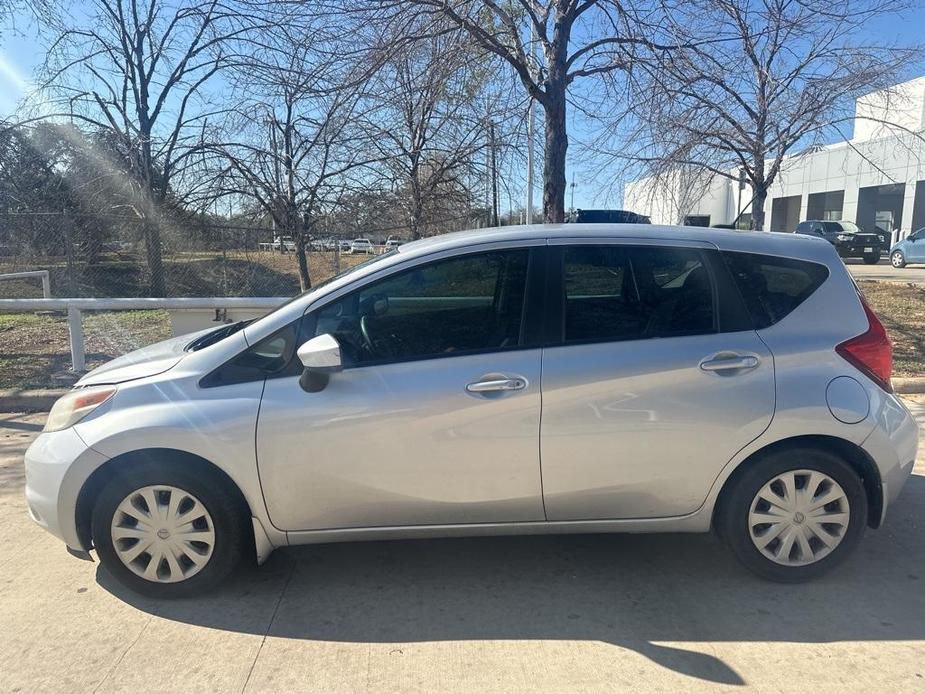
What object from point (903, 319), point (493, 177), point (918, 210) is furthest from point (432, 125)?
point (918, 210)

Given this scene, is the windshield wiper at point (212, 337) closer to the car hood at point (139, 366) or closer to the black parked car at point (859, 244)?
the car hood at point (139, 366)

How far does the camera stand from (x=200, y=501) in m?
3.01

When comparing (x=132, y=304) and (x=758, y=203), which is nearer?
(x=132, y=304)

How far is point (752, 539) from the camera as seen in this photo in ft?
10.4

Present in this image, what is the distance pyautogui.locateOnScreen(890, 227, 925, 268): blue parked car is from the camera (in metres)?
21.7

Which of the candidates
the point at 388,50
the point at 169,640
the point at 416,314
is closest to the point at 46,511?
the point at 169,640

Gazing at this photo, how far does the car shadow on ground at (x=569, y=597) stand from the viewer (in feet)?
9.45

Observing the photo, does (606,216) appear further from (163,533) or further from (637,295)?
(163,533)

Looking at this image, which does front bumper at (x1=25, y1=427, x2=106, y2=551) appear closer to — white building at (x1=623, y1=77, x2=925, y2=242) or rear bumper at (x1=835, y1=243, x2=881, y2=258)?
white building at (x1=623, y1=77, x2=925, y2=242)

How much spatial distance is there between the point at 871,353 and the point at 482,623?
2231 mm

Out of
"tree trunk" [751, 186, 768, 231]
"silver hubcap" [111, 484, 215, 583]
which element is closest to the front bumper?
"silver hubcap" [111, 484, 215, 583]

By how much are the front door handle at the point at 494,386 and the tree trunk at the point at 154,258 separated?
1207 centimetres

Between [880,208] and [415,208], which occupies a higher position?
[880,208]

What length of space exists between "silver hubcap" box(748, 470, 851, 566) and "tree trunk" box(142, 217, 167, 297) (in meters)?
12.8
